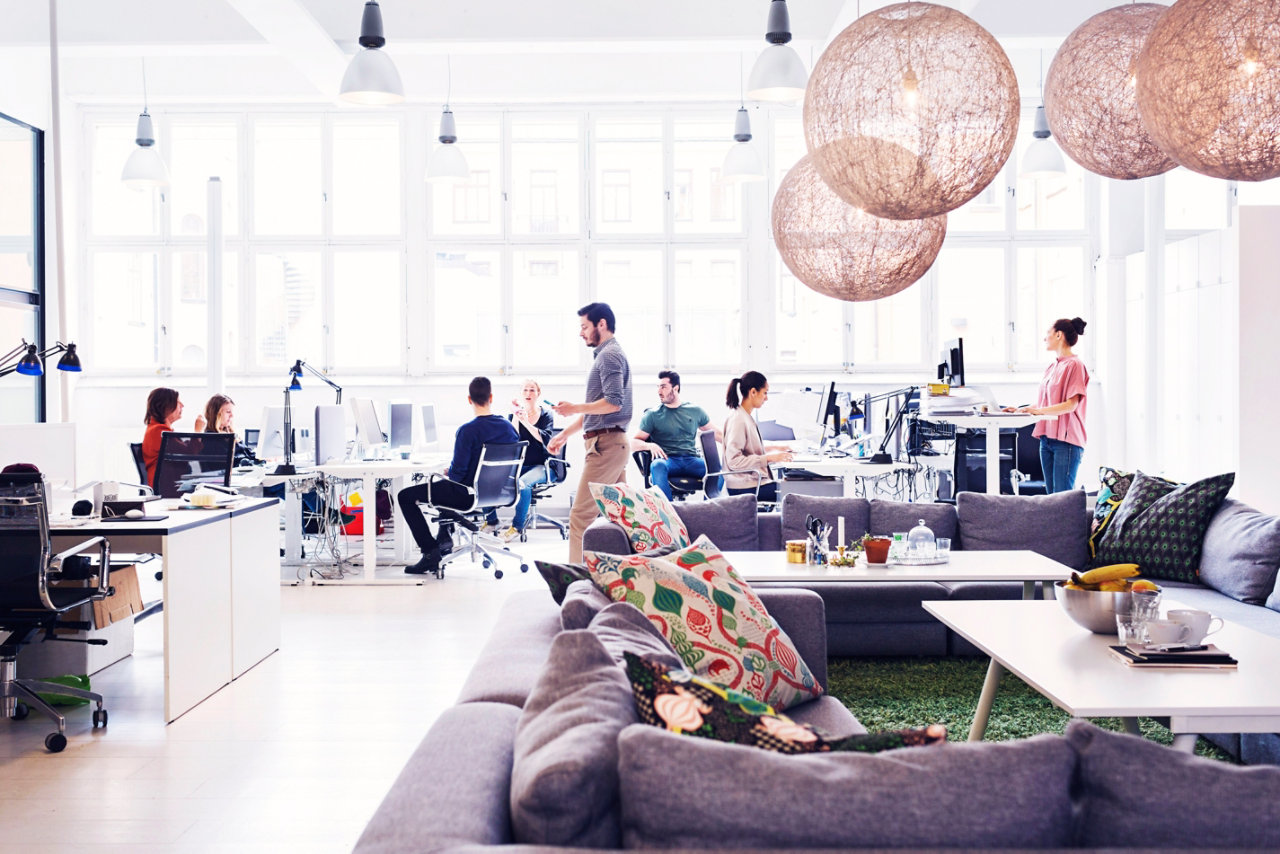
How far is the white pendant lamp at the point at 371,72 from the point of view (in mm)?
5426

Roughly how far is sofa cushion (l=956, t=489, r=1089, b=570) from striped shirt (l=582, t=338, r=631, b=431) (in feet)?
6.08

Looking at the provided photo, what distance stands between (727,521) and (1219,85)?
3.16 meters

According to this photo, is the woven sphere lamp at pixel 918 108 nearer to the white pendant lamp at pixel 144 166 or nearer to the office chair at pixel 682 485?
the office chair at pixel 682 485

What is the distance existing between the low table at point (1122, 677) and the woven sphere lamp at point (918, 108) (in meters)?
1.11

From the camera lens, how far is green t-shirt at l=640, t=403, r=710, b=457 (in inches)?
286

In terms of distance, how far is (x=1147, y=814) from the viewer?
1136 mm

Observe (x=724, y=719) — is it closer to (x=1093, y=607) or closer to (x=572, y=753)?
(x=572, y=753)

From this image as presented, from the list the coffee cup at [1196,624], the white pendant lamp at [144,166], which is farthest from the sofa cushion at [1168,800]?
the white pendant lamp at [144,166]

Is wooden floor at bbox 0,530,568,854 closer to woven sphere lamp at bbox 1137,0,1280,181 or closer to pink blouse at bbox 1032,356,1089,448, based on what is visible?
woven sphere lamp at bbox 1137,0,1280,181

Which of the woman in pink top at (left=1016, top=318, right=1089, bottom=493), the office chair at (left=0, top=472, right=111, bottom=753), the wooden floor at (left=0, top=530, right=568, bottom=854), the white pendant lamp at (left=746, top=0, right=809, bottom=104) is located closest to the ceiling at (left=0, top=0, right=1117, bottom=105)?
the white pendant lamp at (left=746, top=0, right=809, bottom=104)

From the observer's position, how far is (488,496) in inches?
265

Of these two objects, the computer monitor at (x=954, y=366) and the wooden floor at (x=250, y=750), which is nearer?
the wooden floor at (x=250, y=750)

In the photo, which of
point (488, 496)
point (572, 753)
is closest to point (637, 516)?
point (572, 753)

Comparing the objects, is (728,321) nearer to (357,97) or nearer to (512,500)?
(512,500)
